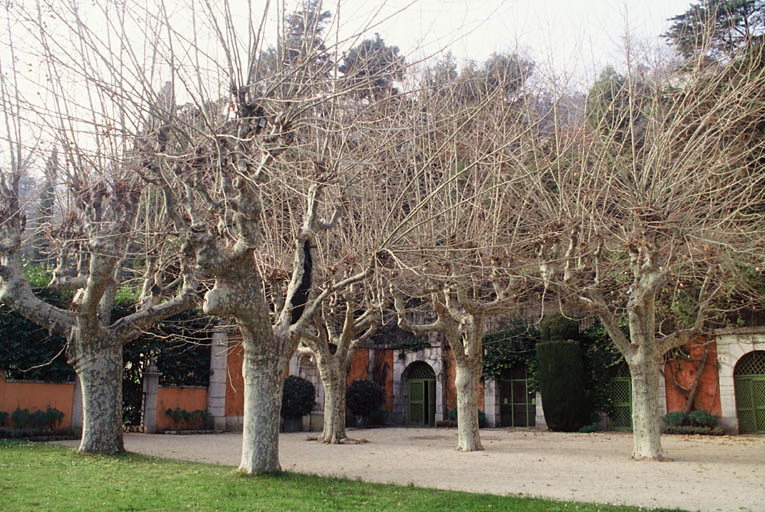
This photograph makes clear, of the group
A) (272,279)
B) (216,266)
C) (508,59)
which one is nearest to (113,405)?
(272,279)

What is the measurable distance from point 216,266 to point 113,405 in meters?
3.74

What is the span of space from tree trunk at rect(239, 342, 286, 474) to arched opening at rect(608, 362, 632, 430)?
13712 millimetres

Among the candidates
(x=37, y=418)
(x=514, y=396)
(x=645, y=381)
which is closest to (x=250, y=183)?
(x=645, y=381)

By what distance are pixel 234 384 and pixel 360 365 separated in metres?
6.08

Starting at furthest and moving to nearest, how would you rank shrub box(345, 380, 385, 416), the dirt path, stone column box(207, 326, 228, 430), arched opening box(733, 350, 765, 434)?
shrub box(345, 380, 385, 416)
stone column box(207, 326, 228, 430)
arched opening box(733, 350, 765, 434)
the dirt path

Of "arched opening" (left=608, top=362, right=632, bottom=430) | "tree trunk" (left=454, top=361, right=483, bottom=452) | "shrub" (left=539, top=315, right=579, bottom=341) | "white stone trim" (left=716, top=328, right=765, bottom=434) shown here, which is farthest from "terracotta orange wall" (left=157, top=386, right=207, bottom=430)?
"white stone trim" (left=716, top=328, right=765, bottom=434)

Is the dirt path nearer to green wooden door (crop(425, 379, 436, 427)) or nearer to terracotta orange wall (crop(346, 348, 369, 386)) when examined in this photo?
green wooden door (crop(425, 379, 436, 427))

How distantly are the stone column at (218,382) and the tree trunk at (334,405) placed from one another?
14.2ft

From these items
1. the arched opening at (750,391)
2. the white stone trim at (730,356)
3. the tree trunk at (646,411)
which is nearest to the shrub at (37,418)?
the tree trunk at (646,411)

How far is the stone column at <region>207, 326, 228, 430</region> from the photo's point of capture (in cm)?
1744

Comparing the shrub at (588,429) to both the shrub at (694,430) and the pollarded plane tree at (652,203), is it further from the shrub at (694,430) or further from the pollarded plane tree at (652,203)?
the pollarded plane tree at (652,203)

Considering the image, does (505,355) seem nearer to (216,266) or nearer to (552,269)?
(552,269)

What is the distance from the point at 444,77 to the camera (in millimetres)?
11570

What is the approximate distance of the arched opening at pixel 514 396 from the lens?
69.7 ft
